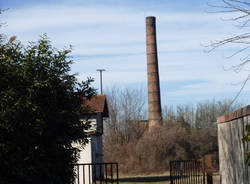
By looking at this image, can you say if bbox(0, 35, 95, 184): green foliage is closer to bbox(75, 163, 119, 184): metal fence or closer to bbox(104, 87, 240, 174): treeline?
bbox(75, 163, 119, 184): metal fence

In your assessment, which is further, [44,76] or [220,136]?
[220,136]

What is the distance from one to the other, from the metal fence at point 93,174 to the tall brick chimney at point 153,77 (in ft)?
32.8

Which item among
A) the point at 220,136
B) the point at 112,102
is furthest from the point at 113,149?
the point at 220,136

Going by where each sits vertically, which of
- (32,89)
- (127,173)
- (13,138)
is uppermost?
(32,89)

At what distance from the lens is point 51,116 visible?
9.00 meters

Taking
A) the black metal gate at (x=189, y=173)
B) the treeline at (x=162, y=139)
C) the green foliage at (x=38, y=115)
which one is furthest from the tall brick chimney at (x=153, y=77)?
the green foliage at (x=38, y=115)

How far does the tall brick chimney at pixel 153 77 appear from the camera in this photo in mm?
39094

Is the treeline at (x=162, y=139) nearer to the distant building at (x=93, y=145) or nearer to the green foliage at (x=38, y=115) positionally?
the distant building at (x=93, y=145)

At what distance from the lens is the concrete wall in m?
8.74

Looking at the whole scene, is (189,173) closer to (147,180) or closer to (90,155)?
(90,155)

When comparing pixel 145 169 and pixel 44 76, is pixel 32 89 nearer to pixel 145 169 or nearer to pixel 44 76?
pixel 44 76

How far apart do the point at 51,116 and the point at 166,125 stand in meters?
30.4

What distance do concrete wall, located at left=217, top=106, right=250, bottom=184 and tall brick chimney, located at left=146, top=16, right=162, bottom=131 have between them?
27.1m

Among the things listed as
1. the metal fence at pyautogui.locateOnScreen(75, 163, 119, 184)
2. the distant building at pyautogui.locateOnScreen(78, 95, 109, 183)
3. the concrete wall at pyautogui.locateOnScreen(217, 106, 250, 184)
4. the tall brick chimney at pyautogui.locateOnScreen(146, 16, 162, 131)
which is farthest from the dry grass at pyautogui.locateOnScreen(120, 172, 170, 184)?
the concrete wall at pyautogui.locateOnScreen(217, 106, 250, 184)
